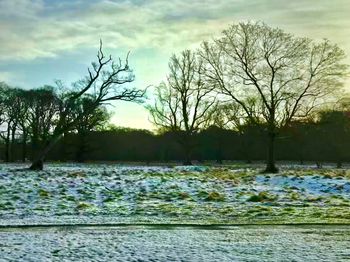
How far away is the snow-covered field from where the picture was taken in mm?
11961

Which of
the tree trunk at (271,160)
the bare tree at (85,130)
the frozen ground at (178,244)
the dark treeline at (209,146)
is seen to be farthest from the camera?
the bare tree at (85,130)

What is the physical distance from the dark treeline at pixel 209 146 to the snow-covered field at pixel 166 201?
3225 centimetres

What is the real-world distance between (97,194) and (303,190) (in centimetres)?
799

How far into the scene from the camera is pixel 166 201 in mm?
15633

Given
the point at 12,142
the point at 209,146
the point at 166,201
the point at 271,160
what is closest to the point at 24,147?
the point at 12,142

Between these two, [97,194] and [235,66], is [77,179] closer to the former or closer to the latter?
[97,194]

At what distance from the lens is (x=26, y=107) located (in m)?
58.6

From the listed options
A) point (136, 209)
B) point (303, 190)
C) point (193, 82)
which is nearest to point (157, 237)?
point (136, 209)

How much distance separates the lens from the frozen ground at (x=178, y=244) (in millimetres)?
7453

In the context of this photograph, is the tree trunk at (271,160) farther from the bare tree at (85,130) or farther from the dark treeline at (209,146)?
the bare tree at (85,130)

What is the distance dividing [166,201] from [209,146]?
2024 inches

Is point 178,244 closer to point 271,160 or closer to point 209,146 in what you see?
point 271,160

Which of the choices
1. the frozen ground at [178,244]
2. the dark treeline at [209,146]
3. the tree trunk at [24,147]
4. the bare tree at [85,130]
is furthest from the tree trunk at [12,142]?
the frozen ground at [178,244]

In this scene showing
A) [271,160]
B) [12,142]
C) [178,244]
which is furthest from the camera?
[12,142]
